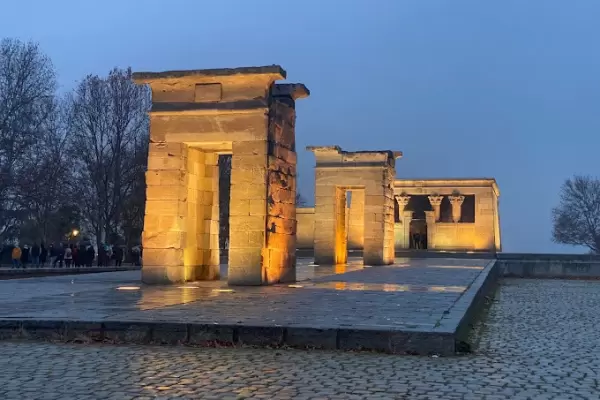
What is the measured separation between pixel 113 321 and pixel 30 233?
38.8 metres

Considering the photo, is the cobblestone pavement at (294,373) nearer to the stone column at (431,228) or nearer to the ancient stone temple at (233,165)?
the ancient stone temple at (233,165)

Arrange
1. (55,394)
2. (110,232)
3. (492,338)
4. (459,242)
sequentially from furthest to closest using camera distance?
(459,242), (110,232), (492,338), (55,394)

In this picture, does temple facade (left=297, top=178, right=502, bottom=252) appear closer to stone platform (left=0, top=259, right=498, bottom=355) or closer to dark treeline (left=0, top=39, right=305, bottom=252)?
dark treeline (left=0, top=39, right=305, bottom=252)

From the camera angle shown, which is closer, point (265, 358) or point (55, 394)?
point (55, 394)

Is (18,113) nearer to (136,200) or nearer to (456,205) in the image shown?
(136,200)

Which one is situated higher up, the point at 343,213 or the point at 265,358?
the point at 343,213

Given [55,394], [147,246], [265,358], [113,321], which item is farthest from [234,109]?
[55,394]

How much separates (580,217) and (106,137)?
44217 millimetres

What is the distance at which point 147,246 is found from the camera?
538 inches

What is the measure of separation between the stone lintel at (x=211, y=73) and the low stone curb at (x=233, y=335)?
292 inches

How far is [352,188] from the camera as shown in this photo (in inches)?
1017

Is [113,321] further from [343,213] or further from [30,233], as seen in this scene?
[30,233]

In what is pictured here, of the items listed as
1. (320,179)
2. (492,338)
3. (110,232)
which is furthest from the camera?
(110,232)

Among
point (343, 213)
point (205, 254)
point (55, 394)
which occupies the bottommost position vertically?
point (55, 394)
